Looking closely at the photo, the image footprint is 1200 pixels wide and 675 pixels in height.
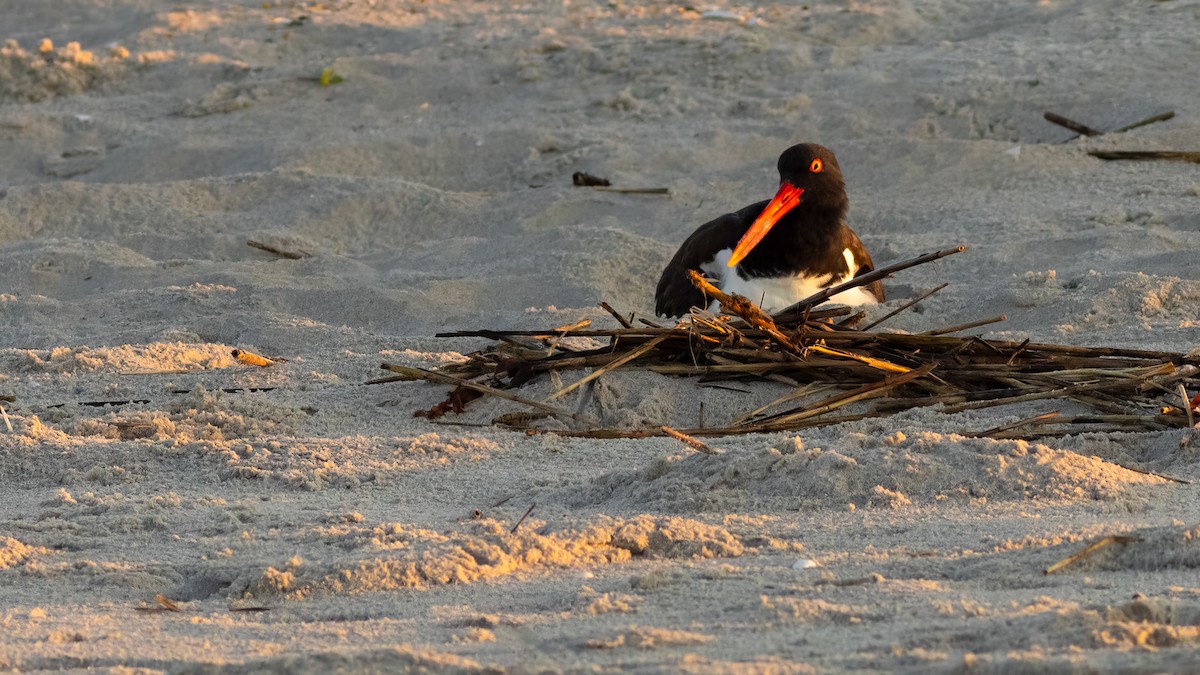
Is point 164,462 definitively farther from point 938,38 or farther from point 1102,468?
point 938,38

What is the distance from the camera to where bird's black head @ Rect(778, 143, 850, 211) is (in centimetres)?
616

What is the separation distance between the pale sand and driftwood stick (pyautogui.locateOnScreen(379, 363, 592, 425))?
81mm

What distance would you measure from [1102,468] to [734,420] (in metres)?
1.05

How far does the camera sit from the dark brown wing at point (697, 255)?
6.05m

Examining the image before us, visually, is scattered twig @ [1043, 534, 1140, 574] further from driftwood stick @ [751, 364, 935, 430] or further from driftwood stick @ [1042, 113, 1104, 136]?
driftwood stick @ [1042, 113, 1104, 136]

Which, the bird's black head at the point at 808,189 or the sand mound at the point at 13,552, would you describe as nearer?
the sand mound at the point at 13,552

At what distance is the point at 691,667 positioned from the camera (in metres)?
2.37

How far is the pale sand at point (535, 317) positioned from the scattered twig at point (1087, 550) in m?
0.04

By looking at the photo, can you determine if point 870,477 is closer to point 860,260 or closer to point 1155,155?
point 860,260

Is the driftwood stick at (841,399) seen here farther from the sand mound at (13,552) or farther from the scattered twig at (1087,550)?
the sand mound at (13,552)

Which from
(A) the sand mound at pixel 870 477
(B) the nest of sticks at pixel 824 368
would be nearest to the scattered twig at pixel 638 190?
(B) the nest of sticks at pixel 824 368

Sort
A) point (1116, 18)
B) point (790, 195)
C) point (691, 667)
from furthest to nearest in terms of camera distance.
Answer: point (1116, 18) < point (790, 195) < point (691, 667)

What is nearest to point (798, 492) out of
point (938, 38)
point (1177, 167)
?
point (1177, 167)

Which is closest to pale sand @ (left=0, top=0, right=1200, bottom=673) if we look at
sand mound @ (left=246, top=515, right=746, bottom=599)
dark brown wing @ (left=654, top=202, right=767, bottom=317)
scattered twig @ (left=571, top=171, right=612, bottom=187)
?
sand mound @ (left=246, top=515, right=746, bottom=599)
